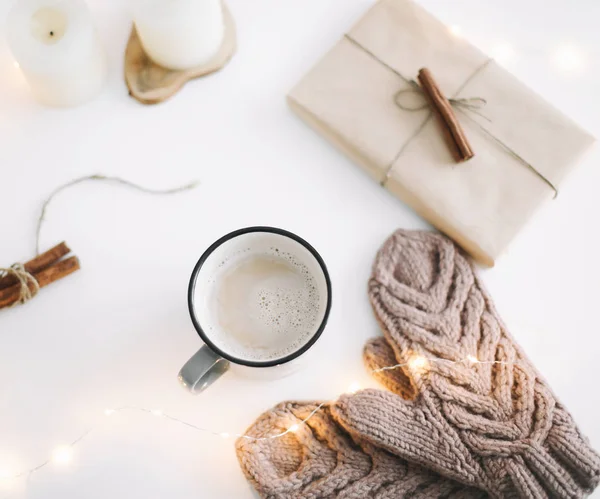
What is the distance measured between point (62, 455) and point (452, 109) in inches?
25.2

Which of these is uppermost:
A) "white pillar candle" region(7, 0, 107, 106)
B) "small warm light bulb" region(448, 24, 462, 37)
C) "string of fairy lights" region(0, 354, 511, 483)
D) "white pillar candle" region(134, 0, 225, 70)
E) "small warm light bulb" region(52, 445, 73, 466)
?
"small warm light bulb" region(448, 24, 462, 37)

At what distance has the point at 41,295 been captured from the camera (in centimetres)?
78

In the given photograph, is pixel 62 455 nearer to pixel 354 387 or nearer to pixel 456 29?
pixel 354 387

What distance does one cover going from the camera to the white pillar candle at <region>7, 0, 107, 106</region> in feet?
2.47

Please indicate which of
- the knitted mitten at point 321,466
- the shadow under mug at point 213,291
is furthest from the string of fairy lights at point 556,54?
the knitted mitten at point 321,466

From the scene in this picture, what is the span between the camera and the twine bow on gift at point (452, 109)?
78 cm

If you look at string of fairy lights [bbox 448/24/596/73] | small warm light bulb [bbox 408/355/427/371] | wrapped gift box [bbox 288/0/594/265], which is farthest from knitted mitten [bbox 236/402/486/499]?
string of fairy lights [bbox 448/24/596/73]

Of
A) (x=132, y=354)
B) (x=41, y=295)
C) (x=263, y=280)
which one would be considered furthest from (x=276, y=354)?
(x=41, y=295)

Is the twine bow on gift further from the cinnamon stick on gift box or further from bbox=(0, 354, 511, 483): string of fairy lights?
the cinnamon stick on gift box

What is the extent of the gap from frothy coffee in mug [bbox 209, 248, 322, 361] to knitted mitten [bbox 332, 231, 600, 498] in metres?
0.10

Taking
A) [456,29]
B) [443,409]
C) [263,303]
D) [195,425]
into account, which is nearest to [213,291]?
[263,303]

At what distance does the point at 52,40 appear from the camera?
0.77 m

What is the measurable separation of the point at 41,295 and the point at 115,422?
184 millimetres

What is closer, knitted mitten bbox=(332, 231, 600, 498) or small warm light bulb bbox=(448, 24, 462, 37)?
knitted mitten bbox=(332, 231, 600, 498)
